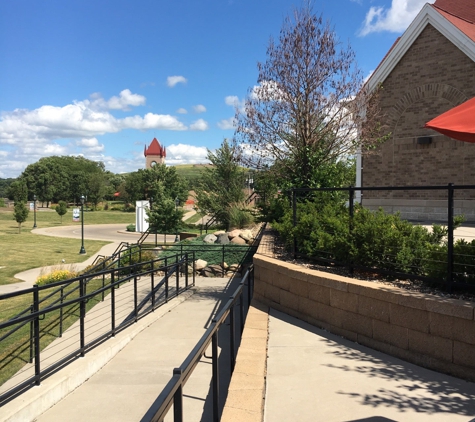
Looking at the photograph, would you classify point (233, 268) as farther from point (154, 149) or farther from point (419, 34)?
point (154, 149)

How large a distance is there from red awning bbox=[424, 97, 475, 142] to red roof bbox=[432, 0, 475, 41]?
10.7 meters

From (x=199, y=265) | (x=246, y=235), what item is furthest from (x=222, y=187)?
(x=199, y=265)

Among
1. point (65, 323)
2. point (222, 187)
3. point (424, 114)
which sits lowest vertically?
point (65, 323)

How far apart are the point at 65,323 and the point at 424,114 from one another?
11.8 meters

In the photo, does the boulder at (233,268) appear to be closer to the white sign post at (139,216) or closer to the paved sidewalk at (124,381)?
the paved sidewalk at (124,381)

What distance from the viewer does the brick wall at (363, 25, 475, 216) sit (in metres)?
12.7

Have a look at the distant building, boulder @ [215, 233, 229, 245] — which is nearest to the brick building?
boulder @ [215, 233, 229, 245]

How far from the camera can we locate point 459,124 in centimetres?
356

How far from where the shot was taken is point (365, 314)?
476cm

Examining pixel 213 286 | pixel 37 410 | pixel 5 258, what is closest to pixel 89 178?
pixel 5 258

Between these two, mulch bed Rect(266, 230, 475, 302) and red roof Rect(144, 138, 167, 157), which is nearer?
mulch bed Rect(266, 230, 475, 302)

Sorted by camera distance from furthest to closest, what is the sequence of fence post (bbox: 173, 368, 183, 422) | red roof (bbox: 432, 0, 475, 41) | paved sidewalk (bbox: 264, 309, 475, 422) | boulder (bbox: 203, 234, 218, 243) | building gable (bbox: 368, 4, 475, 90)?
boulder (bbox: 203, 234, 218, 243) → red roof (bbox: 432, 0, 475, 41) → building gable (bbox: 368, 4, 475, 90) → paved sidewalk (bbox: 264, 309, 475, 422) → fence post (bbox: 173, 368, 183, 422)

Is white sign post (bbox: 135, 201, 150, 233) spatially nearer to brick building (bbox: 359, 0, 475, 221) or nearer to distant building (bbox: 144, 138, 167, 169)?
brick building (bbox: 359, 0, 475, 221)

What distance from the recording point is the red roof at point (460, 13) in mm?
12906
